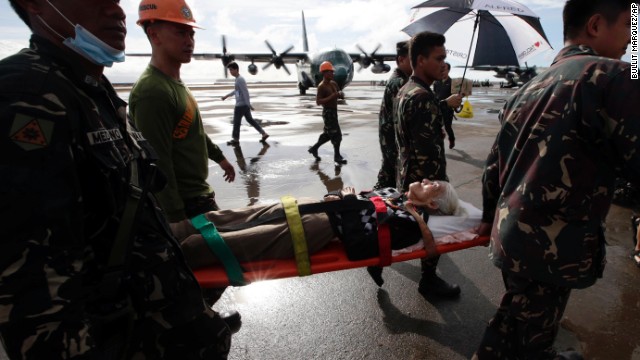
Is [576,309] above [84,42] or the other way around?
the other way around

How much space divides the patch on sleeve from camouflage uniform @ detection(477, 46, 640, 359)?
1.74m

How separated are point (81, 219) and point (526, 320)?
1813mm

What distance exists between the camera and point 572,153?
141 cm

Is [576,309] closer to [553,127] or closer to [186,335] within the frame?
[553,127]

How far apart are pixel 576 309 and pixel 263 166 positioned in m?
5.36

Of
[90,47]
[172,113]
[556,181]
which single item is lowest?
[556,181]

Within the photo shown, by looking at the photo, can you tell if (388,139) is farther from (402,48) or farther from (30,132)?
(30,132)

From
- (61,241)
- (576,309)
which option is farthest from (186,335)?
(576,309)

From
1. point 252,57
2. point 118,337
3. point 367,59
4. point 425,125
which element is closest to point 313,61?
point 367,59

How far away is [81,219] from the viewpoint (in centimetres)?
95

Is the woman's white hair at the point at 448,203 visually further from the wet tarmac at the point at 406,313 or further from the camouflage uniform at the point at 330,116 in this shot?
the camouflage uniform at the point at 330,116

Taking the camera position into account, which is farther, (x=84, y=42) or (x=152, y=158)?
(x=152, y=158)

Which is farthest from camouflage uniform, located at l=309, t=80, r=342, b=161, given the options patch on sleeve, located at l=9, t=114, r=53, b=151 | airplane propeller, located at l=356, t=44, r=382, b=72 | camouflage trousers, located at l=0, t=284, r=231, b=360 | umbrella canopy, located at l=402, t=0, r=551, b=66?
airplane propeller, located at l=356, t=44, r=382, b=72

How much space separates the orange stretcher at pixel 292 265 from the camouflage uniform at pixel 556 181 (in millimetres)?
550
